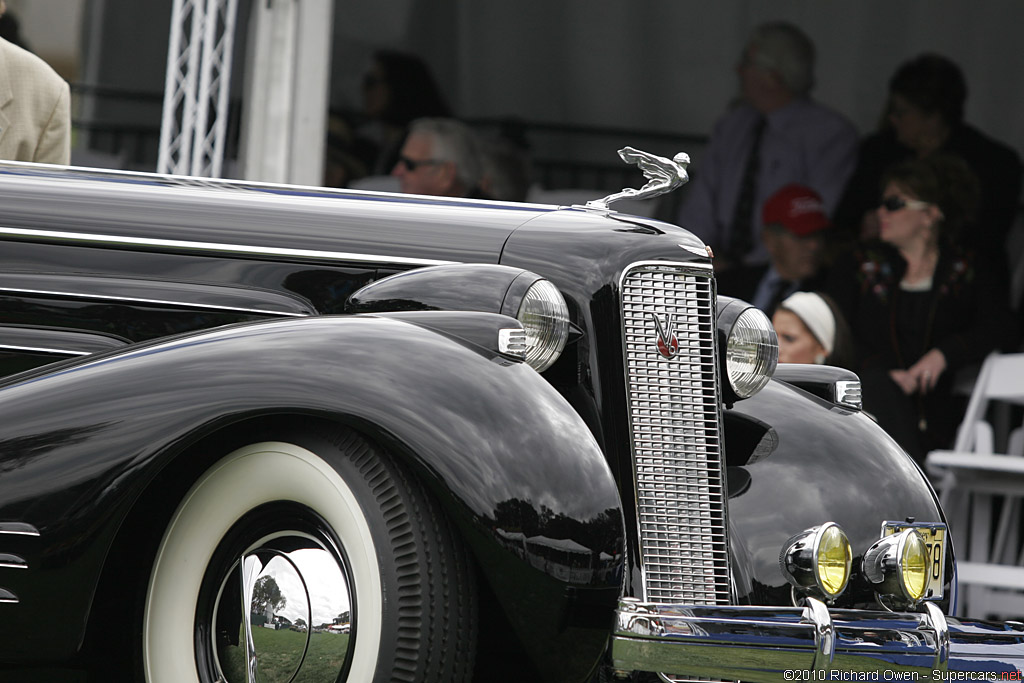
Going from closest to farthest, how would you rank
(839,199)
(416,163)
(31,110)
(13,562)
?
(13,562) → (31,110) → (416,163) → (839,199)

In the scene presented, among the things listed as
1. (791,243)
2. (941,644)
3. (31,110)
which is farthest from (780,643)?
(791,243)

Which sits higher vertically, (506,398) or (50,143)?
(50,143)

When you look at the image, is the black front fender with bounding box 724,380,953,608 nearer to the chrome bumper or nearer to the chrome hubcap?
the chrome bumper

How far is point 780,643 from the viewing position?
2.27 metres

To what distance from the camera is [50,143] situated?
379cm

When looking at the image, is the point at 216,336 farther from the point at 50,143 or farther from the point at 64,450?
the point at 50,143

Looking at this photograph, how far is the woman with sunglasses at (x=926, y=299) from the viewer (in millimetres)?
6324

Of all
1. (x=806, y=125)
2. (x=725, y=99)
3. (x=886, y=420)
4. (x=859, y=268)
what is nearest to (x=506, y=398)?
(x=886, y=420)

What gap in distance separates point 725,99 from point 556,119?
1254 millimetres

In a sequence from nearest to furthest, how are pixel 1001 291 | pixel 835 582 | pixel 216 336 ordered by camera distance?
pixel 216 336 → pixel 835 582 → pixel 1001 291

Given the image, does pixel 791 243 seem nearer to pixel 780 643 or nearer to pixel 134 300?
pixel 134 300

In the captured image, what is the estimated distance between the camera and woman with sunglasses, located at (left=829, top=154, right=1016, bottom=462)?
6.32 meters

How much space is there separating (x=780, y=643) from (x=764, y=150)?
5.90m

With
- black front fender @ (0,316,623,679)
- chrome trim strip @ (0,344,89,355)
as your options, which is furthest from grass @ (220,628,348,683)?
chrome trim strip @ (0,344,89,355)
